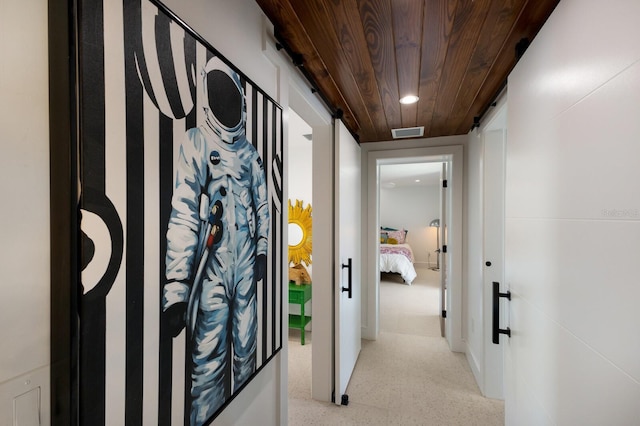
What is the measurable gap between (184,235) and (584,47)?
1290 mm

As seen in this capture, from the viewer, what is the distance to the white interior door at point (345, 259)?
2068mm

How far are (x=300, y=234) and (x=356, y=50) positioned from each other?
7.69 feet

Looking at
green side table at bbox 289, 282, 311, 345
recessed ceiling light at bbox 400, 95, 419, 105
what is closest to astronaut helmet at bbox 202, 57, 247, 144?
recessed ceiling light at bbox 400, 95, 419, 105

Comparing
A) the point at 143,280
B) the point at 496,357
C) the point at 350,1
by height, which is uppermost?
the point at 350,1

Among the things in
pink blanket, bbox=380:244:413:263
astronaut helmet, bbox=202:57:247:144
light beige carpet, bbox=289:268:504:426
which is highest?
astronaut helmet, bbox=202:57:247:144

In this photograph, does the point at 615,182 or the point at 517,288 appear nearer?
the point at 615,182

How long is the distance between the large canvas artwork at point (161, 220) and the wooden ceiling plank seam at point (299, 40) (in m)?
0.41

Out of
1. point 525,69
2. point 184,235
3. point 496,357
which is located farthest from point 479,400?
point 184,235

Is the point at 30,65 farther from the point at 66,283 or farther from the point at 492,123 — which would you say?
the point at 492,123

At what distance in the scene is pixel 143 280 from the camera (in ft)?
1.86

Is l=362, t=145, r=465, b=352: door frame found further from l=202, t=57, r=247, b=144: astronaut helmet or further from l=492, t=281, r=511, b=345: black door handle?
l=202, t=57, r=247, b=144: astronaut helmet

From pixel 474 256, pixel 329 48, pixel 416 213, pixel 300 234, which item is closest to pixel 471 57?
pixel 329 48

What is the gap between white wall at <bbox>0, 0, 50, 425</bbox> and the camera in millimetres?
394

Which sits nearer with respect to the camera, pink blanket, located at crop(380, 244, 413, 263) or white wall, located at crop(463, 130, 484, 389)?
white wall, located at crop(463, 130, 484, 389)
